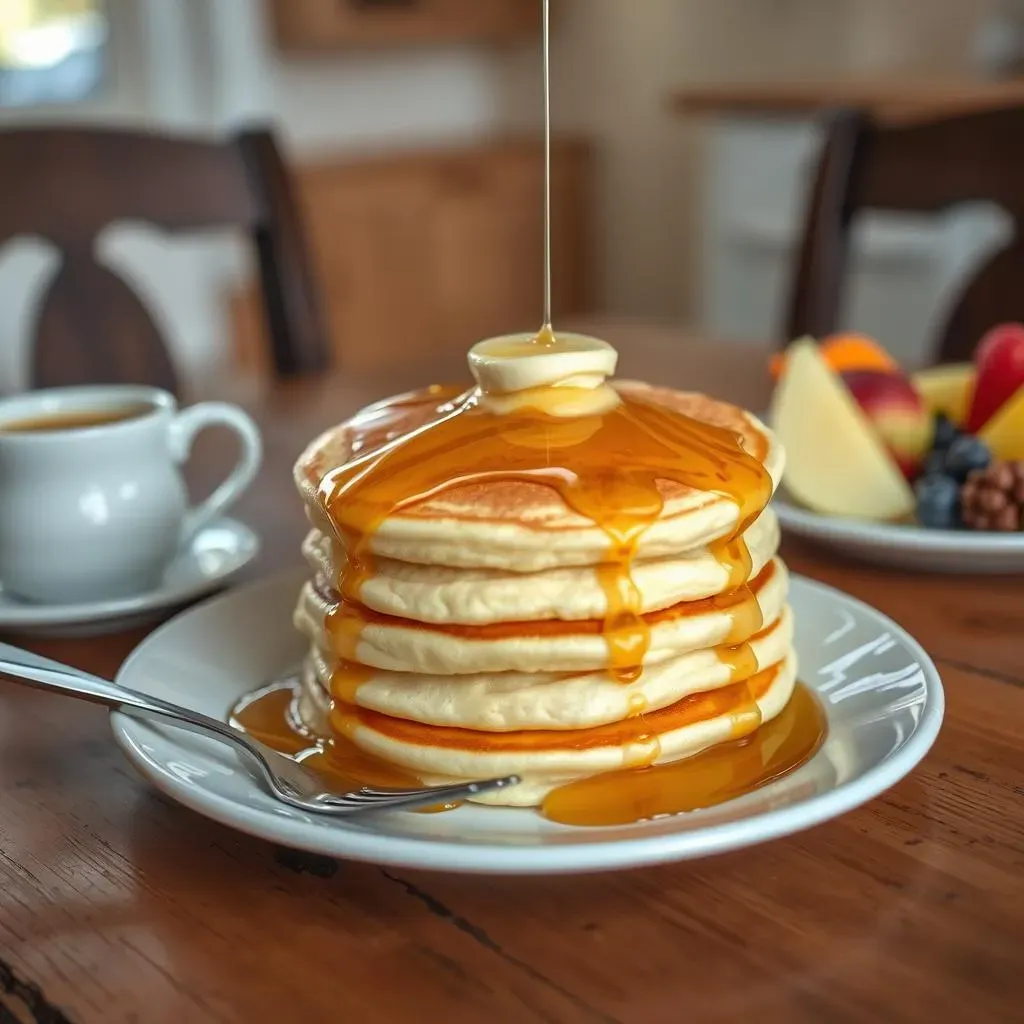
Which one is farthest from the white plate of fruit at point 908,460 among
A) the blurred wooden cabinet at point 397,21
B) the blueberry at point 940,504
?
the blurred wooden cabinet at point 397,21

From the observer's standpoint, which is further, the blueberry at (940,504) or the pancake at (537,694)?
the blueberry at (940,504)

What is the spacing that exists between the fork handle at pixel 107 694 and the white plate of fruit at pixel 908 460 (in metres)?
0.45

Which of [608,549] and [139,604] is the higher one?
[608,549]

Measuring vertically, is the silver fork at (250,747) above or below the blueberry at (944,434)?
above

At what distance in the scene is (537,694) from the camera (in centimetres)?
57

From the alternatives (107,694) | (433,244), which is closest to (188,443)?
(107,694)

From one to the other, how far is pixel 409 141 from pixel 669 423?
3900 millimetres

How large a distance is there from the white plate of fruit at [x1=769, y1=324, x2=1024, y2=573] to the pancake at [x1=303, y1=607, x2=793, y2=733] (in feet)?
0.97

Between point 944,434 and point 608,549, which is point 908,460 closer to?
point 944,434

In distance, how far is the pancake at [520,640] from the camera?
1.85ft

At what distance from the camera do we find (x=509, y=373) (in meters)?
0.63

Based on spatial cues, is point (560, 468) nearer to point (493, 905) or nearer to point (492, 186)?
point (493, 905)

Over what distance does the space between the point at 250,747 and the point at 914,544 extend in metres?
0.46

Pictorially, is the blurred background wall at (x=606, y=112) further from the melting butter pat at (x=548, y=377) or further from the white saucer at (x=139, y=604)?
the melting butter pat at (x=548, y=377)
